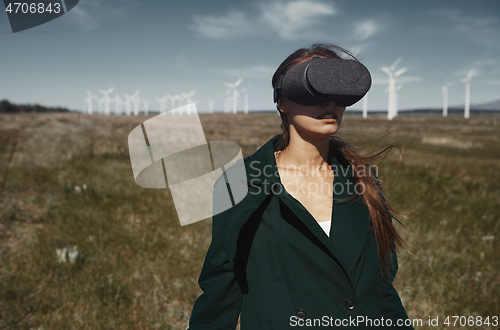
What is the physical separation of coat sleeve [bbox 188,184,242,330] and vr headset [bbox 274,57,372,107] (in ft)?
2.46

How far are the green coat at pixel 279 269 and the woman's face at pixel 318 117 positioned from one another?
0.27m

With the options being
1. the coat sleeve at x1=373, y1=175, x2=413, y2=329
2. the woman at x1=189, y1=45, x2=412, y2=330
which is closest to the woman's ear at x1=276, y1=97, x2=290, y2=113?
the woman at x1=189, y1=45, x2=412, y2=330

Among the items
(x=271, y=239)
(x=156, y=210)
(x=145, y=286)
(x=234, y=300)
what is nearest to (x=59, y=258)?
(x=145, y=286)

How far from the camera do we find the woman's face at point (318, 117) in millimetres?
1440

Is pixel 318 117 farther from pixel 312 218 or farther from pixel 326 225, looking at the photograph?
pixel 326 225

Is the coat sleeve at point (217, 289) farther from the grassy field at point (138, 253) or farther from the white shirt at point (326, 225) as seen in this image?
the grassy field at point (138, 253)

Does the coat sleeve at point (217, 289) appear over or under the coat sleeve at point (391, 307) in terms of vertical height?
over

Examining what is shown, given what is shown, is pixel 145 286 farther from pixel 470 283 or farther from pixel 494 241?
pixel 494 241

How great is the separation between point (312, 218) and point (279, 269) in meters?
0.31

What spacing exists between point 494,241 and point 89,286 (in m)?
6.49

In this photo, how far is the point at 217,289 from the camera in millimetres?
1485

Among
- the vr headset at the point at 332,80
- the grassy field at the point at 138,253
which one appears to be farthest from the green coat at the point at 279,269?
the grassy field at the point at 138,253

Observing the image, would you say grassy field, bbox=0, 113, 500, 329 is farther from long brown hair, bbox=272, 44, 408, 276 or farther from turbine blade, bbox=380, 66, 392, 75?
turbine blade, bbox=380, 66, 392, 75

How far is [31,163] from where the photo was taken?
9859 millimetres
